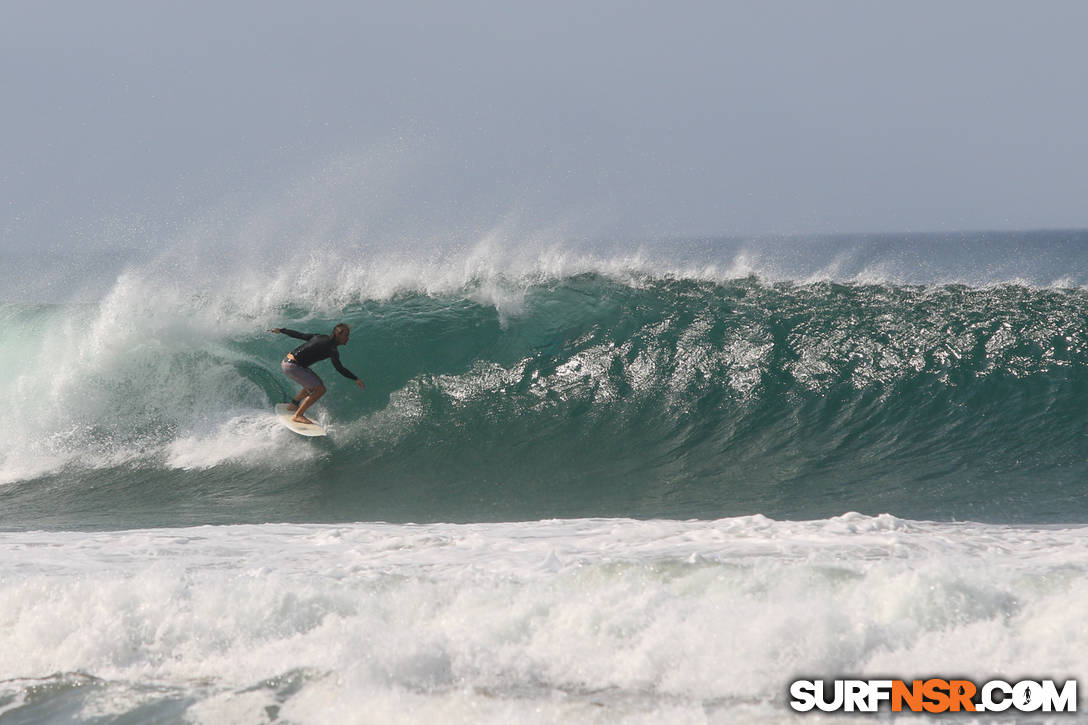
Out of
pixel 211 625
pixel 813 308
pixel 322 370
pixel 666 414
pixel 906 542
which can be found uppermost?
pixel 813 308

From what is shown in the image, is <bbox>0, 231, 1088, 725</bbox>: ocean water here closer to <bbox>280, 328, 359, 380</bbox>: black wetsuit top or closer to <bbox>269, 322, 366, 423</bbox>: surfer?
<bbox>269, 322, 366, 423</bbox>: surfer

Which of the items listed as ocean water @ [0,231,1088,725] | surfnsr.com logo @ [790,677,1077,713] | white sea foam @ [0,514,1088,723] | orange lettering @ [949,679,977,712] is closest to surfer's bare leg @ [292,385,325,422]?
ocean water @ [0,231,1088,725]

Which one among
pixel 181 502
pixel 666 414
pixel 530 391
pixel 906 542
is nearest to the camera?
pixel 906 542

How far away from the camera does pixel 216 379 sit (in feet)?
34.4

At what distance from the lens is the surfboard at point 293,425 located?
30.3 ft

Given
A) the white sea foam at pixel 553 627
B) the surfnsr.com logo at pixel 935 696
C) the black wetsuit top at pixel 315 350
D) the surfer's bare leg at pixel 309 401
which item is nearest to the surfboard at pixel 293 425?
the surfer's bare leg at pixel 309 401

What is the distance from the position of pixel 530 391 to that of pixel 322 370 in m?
2.85

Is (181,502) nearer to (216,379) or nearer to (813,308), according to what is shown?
(216,379)

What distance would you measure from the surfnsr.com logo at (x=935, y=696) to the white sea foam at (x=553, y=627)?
8 cm

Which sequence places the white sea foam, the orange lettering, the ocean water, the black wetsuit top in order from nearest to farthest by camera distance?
1. the orange lettering
2. the white sea foam
3. the ocean water
4. the black wetsuit top

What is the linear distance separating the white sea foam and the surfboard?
3930 mm

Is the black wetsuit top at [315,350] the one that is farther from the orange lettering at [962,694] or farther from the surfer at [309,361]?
the orange lettering at [962,694]

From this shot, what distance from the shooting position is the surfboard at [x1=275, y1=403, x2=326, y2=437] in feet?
30.3

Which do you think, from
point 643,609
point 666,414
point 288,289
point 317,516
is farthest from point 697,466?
point 288,289
